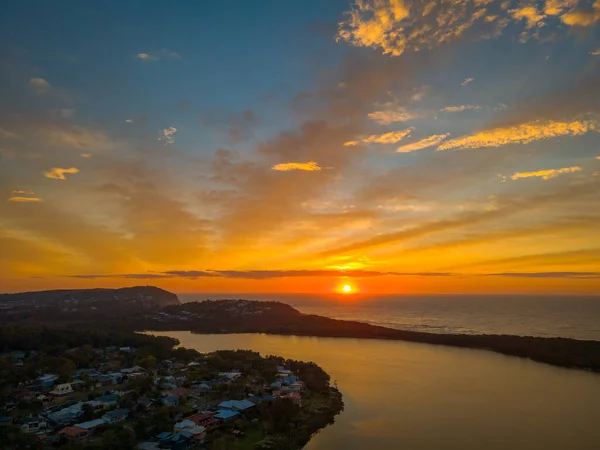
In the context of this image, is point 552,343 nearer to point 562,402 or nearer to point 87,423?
point 562,402

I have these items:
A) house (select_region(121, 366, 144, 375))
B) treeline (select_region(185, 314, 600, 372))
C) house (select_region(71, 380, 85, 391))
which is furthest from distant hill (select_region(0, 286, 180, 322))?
house (select_region(71, 380, 85, 391))

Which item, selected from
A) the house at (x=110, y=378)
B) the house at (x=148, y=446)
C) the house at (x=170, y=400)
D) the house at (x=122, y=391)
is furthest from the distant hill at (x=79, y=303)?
the house at (x=148, y=446)

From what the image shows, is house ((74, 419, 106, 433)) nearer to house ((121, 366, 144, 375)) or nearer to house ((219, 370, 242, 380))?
house ((219, 370, 242, 380))

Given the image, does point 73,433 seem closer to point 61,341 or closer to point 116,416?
point 116,416

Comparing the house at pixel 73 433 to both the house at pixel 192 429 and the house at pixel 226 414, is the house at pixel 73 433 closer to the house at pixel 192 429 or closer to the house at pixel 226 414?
the house at pixel 192 429

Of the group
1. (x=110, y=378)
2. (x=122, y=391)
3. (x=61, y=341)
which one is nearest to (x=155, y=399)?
(x=122, y=391)

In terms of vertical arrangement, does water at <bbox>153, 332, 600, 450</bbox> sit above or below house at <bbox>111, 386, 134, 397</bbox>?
below

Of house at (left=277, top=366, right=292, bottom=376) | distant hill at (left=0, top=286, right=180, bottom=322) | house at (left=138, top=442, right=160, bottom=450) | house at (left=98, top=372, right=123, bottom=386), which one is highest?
distant hill at (left=0, top=286, right=180, bottom=322)
